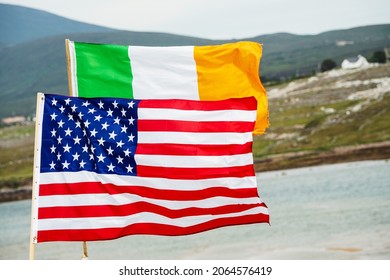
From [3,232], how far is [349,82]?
67.9m

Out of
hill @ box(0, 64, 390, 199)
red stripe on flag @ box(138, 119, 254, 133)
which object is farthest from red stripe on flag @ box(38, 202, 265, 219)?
hill @ box(0, 64, 390, 199)

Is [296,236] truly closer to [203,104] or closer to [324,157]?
[203,104]

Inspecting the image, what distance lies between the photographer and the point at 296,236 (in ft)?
93.6

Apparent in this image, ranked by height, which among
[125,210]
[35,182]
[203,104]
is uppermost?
[203,104]

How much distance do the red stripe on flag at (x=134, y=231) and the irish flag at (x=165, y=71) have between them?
1.67 metres

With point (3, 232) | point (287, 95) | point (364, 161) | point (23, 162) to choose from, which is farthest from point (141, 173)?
point (287, 95)

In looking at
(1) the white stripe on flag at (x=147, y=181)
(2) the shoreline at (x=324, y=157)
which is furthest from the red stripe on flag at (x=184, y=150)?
(2) the shoreline at (x=324, y=157)

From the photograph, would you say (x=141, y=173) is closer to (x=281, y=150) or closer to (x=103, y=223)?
(x=103, y=223)

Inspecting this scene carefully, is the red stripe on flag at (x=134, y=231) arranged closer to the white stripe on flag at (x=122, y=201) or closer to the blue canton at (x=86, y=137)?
the white stripe on flag at (x=122, y=201)

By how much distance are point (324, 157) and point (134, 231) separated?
5522cm

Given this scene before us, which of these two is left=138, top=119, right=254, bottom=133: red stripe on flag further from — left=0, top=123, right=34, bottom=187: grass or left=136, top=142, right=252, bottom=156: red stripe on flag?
left=0, top=123, right=34, bottom=187: grass

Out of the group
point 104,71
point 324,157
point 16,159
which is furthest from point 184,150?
point 16,159

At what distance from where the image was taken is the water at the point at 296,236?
24.8 m

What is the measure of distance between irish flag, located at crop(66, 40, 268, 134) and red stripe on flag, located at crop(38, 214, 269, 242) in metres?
1.67
